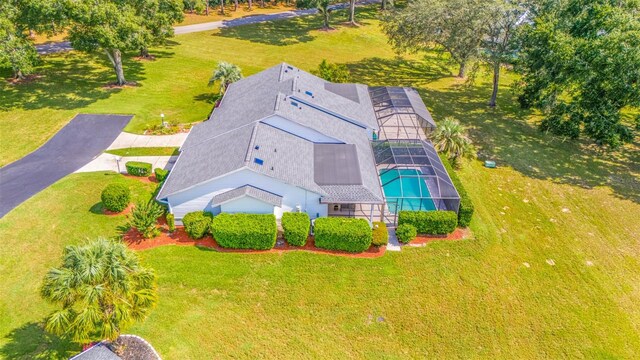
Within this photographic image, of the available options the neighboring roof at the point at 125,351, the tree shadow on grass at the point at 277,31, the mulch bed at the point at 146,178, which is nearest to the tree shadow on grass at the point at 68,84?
the mulch bed at the point at 146,178

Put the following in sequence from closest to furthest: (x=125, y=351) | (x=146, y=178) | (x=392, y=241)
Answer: (x=125, y=351) → (x=392, y=241) → (x=146, y=178)

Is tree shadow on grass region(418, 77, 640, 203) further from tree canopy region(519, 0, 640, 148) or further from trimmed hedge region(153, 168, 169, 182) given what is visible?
trimmed hedge region(153, 168, 169, 182)

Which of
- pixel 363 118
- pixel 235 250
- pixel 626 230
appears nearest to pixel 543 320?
pixel 626 230

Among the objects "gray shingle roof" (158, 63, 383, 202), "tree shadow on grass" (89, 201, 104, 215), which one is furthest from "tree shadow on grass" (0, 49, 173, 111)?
"tree shadow on grass" (89, 201, 104, 215)

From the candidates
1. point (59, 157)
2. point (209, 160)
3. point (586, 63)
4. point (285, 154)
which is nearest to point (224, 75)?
point (59, 157)

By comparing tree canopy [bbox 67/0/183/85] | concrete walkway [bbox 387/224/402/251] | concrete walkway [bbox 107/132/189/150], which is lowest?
concrete walkway [bbox 387/224/402/251]

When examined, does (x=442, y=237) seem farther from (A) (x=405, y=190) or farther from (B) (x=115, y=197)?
(B) (x=115, y=197)
